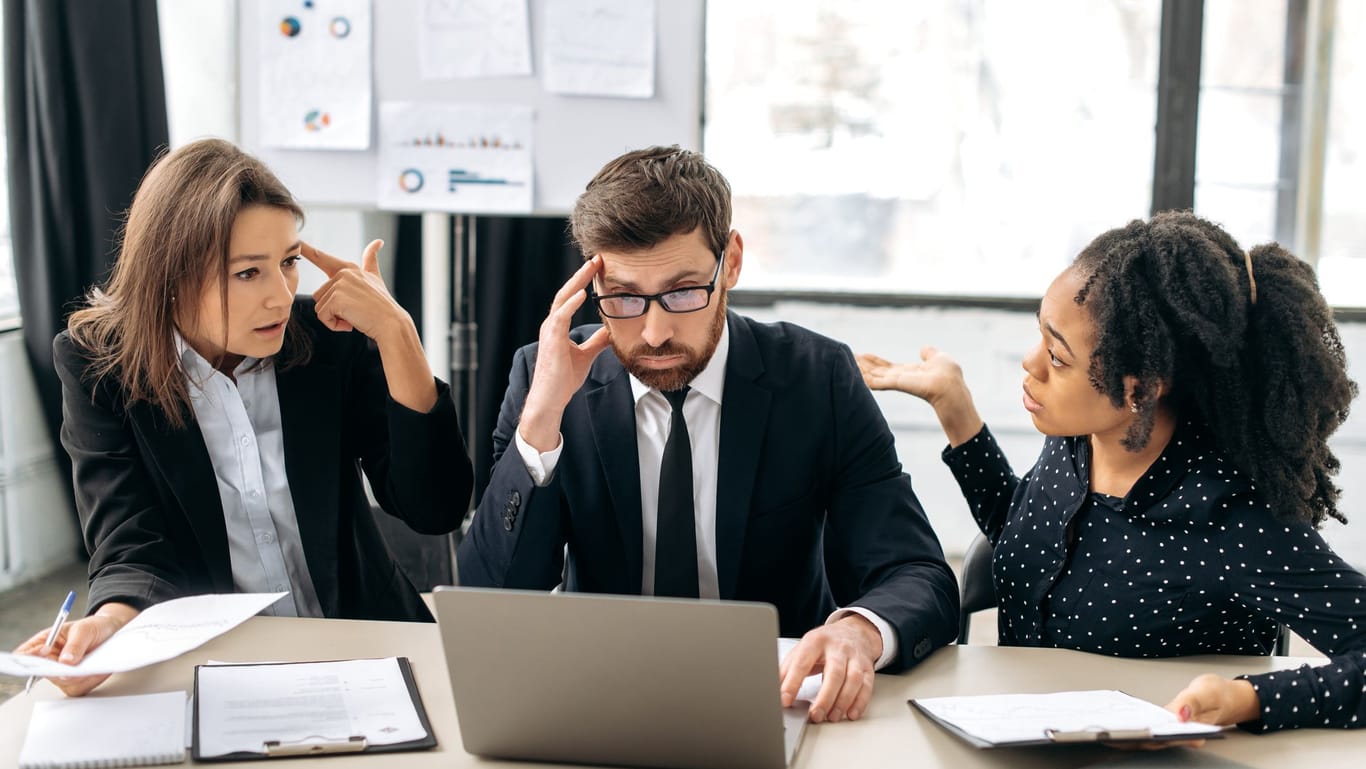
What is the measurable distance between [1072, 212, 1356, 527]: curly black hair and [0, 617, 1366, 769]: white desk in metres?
0.24

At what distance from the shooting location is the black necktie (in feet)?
5.60

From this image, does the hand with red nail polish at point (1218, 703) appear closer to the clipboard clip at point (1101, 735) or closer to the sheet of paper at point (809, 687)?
the clipboard clip at point (1101, 735)

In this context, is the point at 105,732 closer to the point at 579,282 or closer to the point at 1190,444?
the point at 579,282

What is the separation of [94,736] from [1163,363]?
1.24 m

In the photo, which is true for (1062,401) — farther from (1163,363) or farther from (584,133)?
(584,133)

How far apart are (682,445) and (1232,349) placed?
70 centimetres

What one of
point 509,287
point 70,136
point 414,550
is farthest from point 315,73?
point 414,550

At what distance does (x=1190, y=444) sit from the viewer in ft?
5.05

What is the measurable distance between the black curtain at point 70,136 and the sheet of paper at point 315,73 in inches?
16.6

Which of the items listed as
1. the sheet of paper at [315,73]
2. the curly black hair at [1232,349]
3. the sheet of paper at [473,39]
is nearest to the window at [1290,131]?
the sheet of paper at [473,39]

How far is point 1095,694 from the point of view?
4.33 ft

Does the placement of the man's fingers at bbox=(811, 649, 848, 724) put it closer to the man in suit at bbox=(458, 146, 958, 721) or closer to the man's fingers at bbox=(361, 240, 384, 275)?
the man in suit at bbox=(458, 146, 958, 721)

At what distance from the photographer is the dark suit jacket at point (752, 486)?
169cm

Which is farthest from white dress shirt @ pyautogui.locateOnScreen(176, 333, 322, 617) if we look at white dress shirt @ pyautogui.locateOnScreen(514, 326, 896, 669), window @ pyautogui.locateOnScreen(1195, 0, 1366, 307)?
window @ pyautogui.locateOnScreen(1195, 0, 1366, 307)
